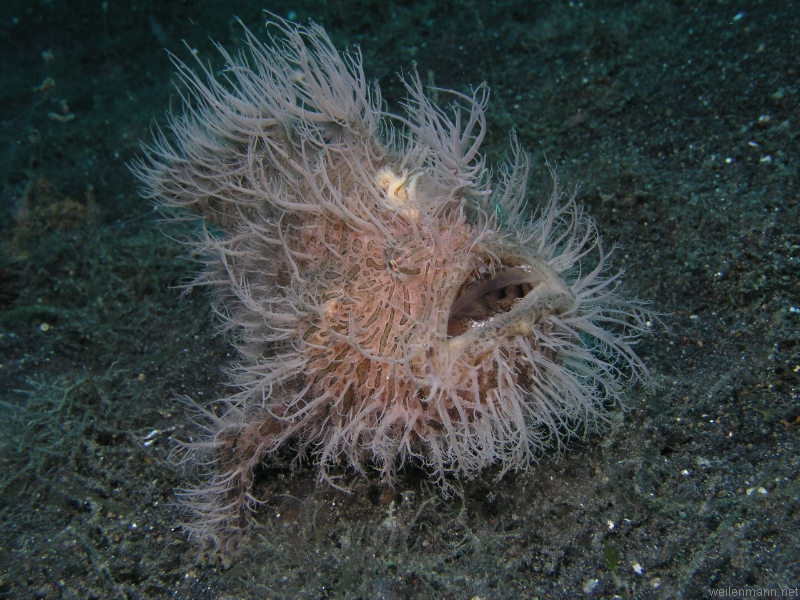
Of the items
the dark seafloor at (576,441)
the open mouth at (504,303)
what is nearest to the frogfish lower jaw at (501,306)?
the open mouth at (504,303)

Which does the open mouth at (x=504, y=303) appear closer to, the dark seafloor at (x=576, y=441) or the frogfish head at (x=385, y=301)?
the frogfish head at (x=385, y=301)

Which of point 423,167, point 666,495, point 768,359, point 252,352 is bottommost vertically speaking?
point 252,352

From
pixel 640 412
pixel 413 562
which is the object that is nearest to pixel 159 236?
pixel 413 562

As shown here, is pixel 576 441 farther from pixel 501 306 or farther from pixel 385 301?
pixel 385 301

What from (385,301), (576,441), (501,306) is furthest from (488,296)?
(576,441)

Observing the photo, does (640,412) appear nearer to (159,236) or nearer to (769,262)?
(769,262)

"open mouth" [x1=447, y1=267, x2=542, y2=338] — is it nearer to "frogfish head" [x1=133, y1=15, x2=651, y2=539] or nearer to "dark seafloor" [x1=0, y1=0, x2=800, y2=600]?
"frogfish head" [x1=133, y1=15, x2=651, y2=539]

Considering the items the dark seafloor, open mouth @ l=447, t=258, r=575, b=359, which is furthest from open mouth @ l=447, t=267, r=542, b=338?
the dark seafloor

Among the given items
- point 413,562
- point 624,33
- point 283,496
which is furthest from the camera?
point 624,33

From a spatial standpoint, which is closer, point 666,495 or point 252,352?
point 666,495
